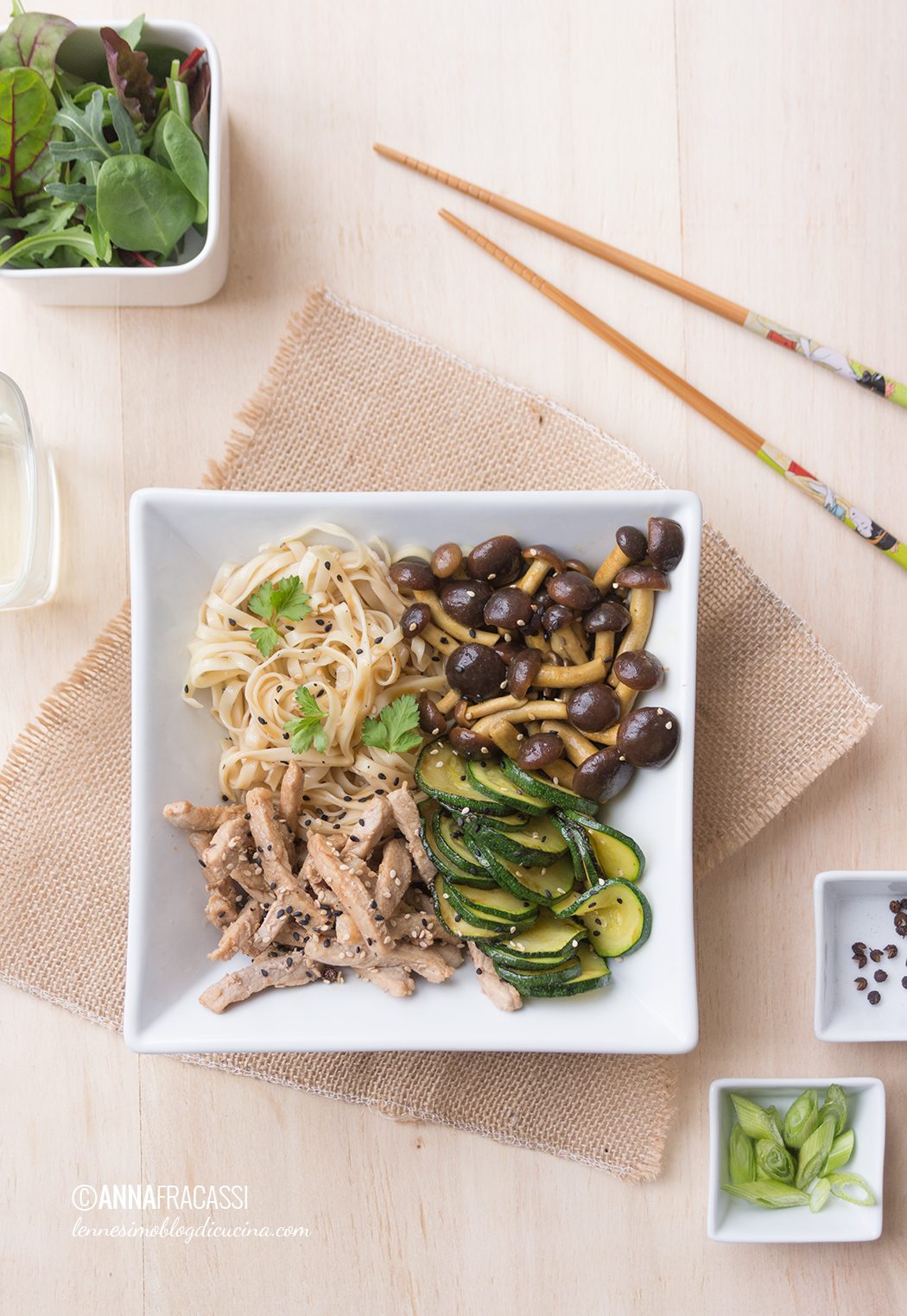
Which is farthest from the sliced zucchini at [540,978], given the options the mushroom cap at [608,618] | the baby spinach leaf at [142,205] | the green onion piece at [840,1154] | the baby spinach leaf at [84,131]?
the baby spinach leaf at [84,131]

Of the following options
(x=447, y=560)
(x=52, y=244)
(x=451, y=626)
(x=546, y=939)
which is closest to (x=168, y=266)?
(x=52, y=244)

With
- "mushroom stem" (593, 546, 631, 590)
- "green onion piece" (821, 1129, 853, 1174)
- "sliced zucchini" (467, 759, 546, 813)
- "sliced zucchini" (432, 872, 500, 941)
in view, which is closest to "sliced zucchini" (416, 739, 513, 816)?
"sliced zucchini" (467, 759, 546, 813)

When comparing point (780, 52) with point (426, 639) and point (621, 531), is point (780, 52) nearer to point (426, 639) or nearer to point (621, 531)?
point (621, 531)

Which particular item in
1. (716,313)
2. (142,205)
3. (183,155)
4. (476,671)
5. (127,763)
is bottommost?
(127,763)

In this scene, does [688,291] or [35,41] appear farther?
[688,291]

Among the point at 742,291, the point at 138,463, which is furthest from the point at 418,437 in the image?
the point at 742,291

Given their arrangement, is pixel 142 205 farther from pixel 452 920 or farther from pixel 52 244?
pixel 452 920

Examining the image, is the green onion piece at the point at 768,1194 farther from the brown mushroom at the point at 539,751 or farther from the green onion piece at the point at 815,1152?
the brown mushroom at the point at 539,751
